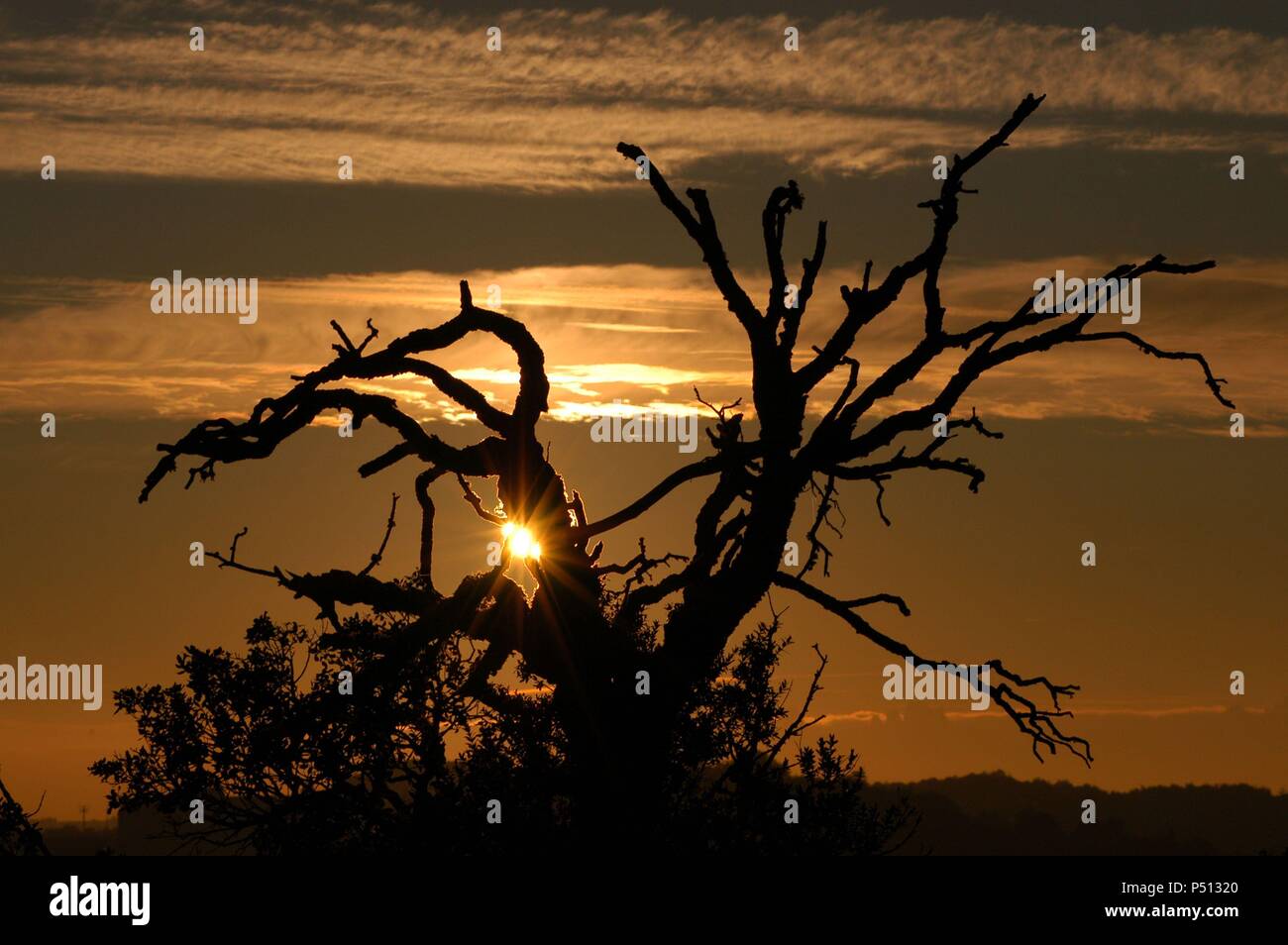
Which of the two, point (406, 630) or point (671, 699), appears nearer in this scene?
point (406, 630)

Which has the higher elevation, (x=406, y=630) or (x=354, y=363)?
(x=354, y=363)

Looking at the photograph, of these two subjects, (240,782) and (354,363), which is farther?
(240,782)

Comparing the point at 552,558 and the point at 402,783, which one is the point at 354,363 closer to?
the point at 552,558

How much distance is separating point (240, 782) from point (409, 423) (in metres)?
6.83

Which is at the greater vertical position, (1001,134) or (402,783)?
(1001,134)

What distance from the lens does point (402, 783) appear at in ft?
70.6
